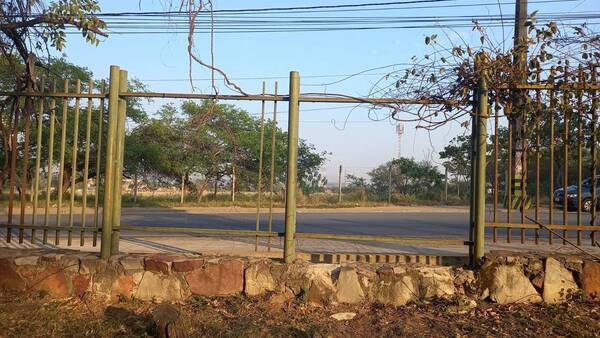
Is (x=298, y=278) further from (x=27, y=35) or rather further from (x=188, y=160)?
(x=188, y=160)

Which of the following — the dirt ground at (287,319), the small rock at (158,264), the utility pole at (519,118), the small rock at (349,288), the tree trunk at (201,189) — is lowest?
the dirt ground at (287,319)

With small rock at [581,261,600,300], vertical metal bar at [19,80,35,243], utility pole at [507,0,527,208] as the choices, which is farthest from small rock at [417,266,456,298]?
vertical metal bar at [19,80,35,243]

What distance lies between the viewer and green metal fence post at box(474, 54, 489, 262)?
203 inches

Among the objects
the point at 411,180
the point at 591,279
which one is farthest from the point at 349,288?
the point at 411,180

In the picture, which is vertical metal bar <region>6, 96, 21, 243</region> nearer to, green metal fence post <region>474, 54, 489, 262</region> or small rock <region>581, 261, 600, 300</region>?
green metal fence post <region>474, 54, 489, 262</region>

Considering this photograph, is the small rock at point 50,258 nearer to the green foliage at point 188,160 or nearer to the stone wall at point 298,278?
the stone wall at point 298,278

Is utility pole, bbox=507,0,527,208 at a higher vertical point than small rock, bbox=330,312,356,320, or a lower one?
higher

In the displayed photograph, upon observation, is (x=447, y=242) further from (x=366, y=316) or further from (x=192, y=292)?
(x=192, y=292)

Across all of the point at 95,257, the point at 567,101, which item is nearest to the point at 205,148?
the point at 95,257

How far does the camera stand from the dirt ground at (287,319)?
448 cm

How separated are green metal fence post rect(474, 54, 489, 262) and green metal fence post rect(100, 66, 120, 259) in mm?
3659

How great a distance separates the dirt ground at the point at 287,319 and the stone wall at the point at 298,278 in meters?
0.11

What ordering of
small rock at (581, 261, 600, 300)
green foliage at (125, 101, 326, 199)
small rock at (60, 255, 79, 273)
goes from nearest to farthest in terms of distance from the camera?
small rock at (581, 261, 600, 300)
small rock at (60, 255, 79, 273)
green foliage at (125, 101, 326, 199)

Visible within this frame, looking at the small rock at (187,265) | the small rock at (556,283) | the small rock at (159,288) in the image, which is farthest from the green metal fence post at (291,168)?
the small rock at (556,283)
